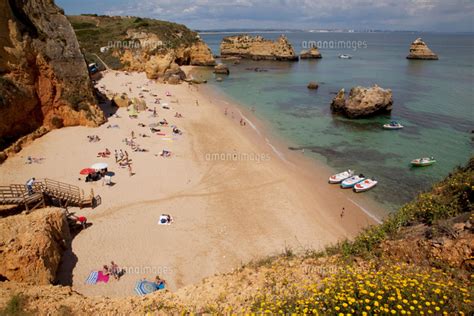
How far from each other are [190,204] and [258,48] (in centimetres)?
9776

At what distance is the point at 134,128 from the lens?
106ft

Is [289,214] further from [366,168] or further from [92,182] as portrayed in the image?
[92,182]

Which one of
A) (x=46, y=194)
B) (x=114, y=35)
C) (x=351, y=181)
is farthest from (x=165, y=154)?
(x=114, y=35)

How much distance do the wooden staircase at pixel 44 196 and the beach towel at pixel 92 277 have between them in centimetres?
596

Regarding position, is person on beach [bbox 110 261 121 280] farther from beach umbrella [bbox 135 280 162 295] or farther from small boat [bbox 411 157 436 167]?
small boat [bbox 411 157 436 167]

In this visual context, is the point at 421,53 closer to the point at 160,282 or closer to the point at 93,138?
the point at 93,138

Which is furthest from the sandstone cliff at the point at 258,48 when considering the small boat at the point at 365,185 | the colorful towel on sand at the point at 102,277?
the colorful towel on sand at the point at 102,277

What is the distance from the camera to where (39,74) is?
27562 millimetres

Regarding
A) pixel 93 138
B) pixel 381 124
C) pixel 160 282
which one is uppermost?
pixel 93 138

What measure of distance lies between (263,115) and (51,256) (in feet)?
105

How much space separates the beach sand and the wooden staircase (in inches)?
35.2

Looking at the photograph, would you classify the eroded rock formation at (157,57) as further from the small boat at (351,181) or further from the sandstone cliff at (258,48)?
the small boat at (351,181)

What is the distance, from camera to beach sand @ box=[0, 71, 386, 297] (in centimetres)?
1467

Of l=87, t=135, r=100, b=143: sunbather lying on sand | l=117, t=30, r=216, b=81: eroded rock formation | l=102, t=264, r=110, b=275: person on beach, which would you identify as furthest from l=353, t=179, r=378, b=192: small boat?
l=117, t=30, r=216, b=81: eroded rock formation
